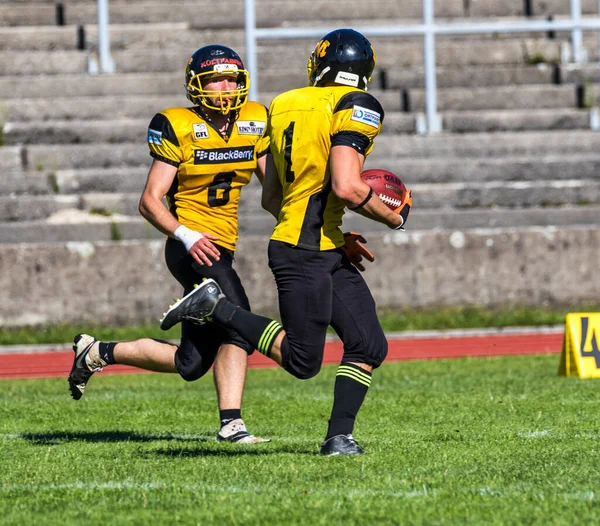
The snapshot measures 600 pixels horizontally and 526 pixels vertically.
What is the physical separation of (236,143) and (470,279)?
7.52 meters

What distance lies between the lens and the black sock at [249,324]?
18.5 feet

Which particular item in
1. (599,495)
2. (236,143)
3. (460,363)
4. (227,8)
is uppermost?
(227,8)

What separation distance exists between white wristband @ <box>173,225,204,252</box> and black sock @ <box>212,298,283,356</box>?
1.67 feet

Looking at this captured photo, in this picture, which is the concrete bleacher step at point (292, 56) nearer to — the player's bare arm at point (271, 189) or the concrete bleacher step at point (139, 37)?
the concrete bleacher step at point (139, 37)

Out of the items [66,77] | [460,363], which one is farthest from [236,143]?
[66,77]

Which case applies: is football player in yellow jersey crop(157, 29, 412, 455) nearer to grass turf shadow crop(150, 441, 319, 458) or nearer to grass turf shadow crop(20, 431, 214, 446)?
grass turf shadow crop(150, 441, 319, 458)

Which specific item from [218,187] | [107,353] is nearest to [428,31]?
[218,187]

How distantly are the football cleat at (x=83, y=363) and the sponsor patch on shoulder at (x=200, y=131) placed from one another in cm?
118

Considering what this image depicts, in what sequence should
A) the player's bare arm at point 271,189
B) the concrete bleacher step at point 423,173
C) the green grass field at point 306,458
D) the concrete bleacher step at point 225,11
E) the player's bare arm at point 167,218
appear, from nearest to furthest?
the green grass field at point 306,458
the player's bare arm at point 271,189
the player's bare arm at point 167,218
the concrete bleacher step at point 423,173
the concrete bleacher step at point 225,11

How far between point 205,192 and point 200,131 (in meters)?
0.31

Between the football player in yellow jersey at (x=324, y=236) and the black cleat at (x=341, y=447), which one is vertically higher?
the football player in yellow jersey at (x=324, y=236)

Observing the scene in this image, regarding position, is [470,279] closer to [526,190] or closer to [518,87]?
[526,190]

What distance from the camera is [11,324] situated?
13.0 m

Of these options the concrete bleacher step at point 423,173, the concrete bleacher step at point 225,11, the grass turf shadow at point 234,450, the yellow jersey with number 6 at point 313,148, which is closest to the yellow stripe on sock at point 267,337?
the yellow jersey with number 6 at point 313,148
